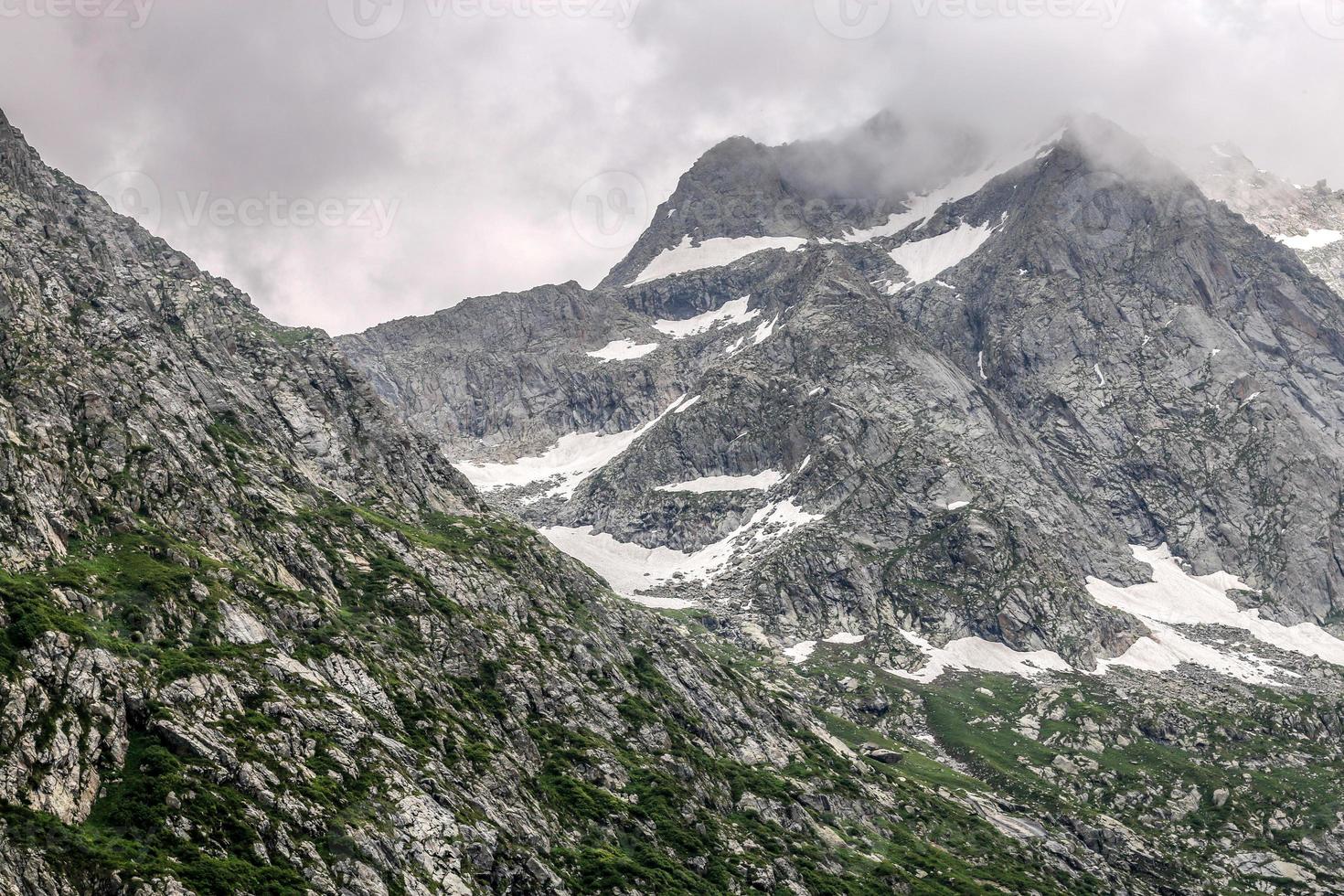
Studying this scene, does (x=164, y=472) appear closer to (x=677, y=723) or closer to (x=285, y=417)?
(x=285, y=417)

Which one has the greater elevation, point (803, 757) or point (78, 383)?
point (78, 383)

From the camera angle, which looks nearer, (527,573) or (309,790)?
(309,790)

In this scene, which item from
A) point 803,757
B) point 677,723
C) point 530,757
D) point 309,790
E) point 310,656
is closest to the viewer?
point 309,790

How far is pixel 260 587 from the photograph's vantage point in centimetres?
11219

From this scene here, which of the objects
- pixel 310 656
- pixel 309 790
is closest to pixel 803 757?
pixel 310 656

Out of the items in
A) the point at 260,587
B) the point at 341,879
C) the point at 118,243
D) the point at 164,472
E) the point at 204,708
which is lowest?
the point at 341,879

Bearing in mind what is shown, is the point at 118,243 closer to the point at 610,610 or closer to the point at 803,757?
the point at 610,610

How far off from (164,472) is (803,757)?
10827cm

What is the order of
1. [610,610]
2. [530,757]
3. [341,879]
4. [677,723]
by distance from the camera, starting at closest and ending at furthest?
[341,879] < [530,757] < [677,723] < [610,610]

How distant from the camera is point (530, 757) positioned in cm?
12050

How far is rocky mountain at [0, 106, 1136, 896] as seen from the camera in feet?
246

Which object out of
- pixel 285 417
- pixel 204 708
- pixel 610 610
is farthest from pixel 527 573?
pixel 204 708

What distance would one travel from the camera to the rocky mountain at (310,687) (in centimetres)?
7512

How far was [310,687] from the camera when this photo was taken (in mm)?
98312
